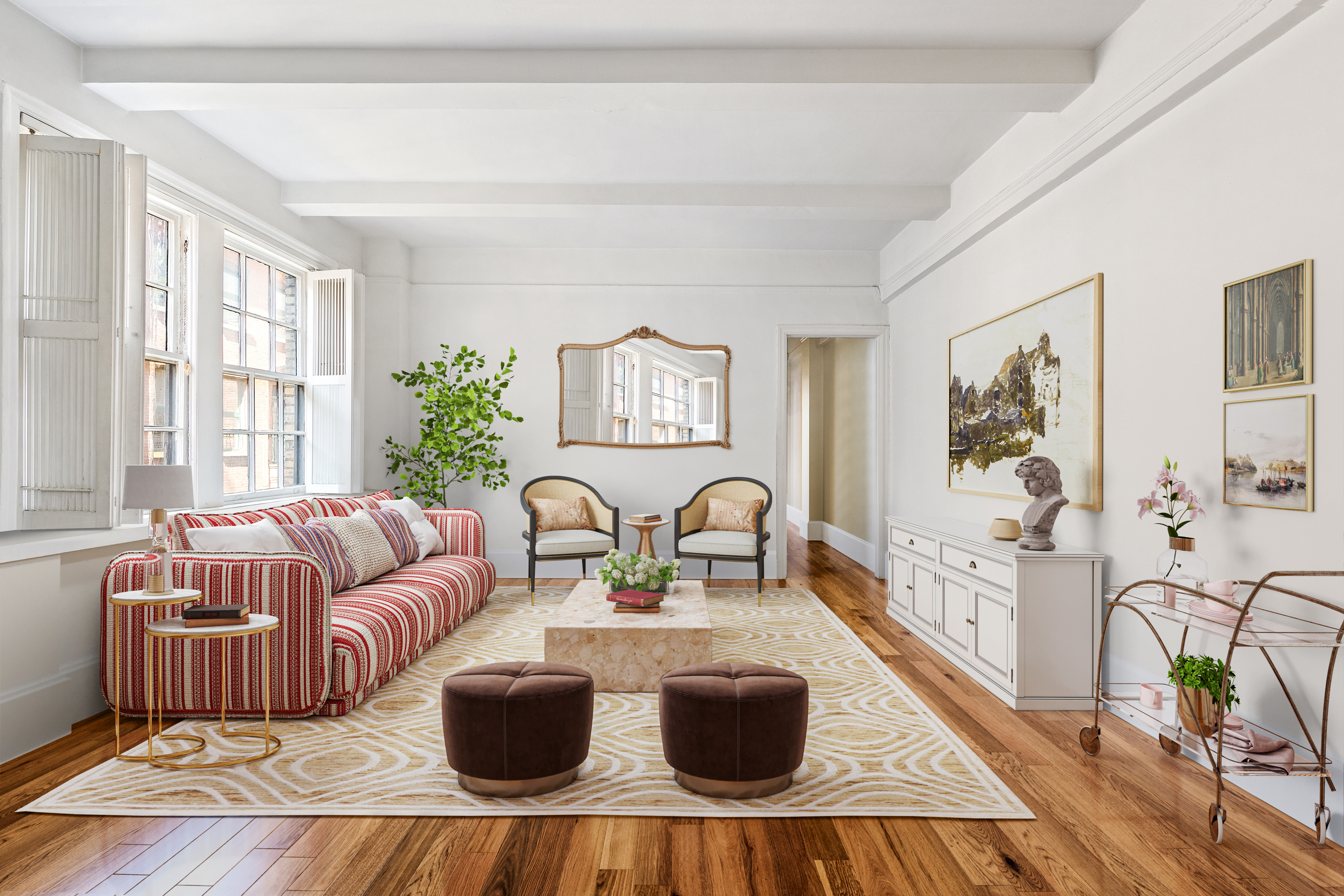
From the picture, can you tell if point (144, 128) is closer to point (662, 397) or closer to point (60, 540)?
point (60, 540)

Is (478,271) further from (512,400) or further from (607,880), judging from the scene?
(607,880)

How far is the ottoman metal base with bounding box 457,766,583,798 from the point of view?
253 cm

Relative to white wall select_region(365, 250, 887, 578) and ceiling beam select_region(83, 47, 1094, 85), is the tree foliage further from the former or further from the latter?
ceiling beam select_region(83, 47, 1094, 85)

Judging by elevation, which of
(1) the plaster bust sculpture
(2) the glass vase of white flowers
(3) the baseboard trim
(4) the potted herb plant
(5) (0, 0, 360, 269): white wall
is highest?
(5) (0, 0, 360, 269): white wall

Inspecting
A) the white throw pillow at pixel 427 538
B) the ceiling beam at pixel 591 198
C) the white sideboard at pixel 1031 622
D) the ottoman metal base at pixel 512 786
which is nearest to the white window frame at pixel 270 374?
the ceiling beam at pixel 591 198

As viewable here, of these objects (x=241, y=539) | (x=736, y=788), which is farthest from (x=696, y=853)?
(x=241, y=539)

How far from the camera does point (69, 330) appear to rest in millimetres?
3223

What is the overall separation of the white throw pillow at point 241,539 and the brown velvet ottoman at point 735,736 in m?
1.97

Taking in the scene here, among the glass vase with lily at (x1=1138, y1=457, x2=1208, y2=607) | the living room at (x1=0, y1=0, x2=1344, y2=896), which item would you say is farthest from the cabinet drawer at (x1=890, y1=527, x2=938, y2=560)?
the glass vase with lily at (x1=1138, y1=457, x2=1208, y2=607)

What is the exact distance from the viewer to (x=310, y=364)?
5.75m

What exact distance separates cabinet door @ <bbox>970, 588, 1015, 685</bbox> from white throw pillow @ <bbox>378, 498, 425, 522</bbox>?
Result: 3594 mm

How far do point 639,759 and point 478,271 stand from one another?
509 cm

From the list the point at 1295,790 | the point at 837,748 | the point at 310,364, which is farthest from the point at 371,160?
the point at 1295,790

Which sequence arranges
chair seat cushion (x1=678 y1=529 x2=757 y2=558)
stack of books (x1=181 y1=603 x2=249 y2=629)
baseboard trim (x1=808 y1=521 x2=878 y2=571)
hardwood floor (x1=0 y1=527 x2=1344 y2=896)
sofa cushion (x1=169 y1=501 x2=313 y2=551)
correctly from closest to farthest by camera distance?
hardwood floor (x1=0 y1=527 x2=1344 y2=896) < stack of books (x1=181 y1=603 x2=249 y2=629) < sofa cushion (x1=169 y1=501 x2=313 y2=551) < chair seat cushion (x1=678 y1=529 x2=757 y2=558) < baseboard trim (x1=808 y1=521 x2=878 y2=571)
